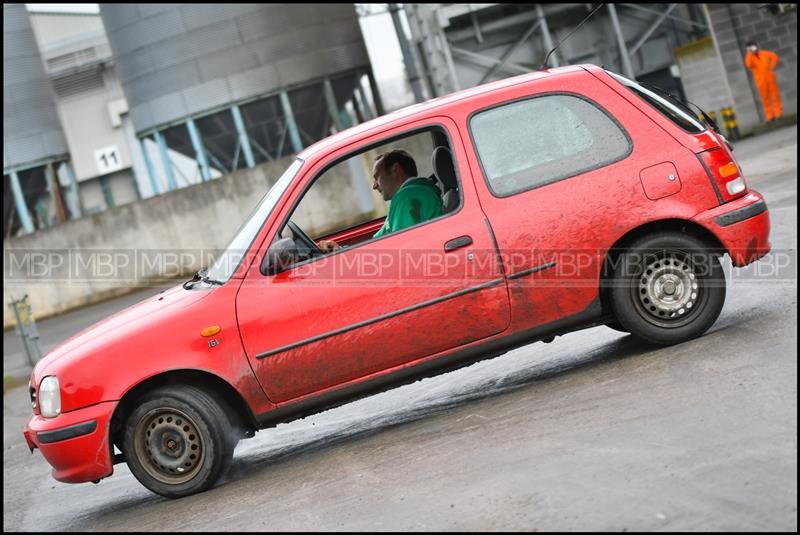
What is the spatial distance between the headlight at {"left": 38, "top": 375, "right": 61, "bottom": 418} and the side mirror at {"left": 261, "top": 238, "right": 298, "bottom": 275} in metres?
1.33

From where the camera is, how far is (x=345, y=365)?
A: 6.74 m

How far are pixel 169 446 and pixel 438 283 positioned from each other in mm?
1765

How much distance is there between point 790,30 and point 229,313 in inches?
879

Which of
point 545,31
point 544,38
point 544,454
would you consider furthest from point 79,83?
point 544,454

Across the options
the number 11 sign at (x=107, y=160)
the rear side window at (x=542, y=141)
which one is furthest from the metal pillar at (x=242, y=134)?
the rear side window at (x=542, y=141)

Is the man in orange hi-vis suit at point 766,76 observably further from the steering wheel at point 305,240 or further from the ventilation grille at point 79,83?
the ventilation grille at point 79,83

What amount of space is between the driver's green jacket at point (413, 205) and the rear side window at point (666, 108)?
134 cm

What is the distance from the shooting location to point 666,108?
725cm

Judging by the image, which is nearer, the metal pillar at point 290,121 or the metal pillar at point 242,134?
the metal pillar at point 242,134

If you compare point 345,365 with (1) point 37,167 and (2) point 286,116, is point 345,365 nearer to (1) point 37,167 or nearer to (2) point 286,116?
(2) point 286,116

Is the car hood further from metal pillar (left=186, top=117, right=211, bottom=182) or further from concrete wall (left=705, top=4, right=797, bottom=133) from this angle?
metal pillar (left=186, top=117, right=211, bottom=182)

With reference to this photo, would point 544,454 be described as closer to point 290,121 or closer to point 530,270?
point 530,270

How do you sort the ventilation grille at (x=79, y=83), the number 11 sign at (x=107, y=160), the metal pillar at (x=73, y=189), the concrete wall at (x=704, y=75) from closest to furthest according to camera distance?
the concrete wall at (x=704, y=75), the metal pillar at (x=73, y=189), the number 11 sign at (x=107, y=160), the ventilation grille at (x=79, y=83)

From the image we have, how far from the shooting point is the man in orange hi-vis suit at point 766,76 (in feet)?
83.3
